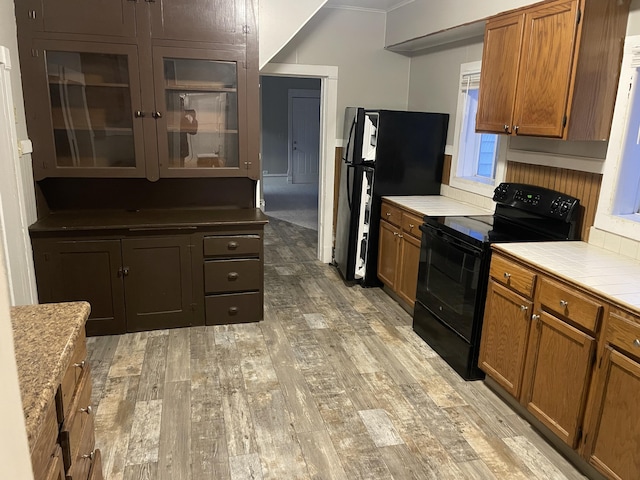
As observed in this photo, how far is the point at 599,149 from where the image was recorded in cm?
265

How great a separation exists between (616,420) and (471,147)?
2.65 meters

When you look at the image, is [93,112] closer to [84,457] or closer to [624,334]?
[84,457]

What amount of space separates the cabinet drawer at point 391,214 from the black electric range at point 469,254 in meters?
0.53

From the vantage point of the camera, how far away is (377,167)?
4121mm

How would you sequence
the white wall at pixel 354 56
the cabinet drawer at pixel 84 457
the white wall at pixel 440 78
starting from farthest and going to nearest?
the white wall at pixel 354 56, the white wall at pixel 440 78, the cabinet drawer at pixel 84 457

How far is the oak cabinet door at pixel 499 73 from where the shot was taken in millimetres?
2859

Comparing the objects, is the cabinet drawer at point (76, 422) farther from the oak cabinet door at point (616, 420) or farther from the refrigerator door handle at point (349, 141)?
the refrigerator door handle at point (349, 141)

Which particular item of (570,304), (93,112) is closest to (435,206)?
(570,304)

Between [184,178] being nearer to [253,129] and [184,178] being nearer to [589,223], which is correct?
[253,129]

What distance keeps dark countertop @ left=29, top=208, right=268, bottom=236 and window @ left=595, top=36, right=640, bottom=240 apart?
2113mm

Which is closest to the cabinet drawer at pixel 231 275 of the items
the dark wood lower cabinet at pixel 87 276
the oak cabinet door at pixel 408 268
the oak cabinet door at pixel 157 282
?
the oak cabinet door at pixel 157 282

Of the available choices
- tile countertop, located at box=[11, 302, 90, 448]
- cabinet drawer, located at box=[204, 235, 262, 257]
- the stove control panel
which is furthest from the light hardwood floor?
the stove control panel

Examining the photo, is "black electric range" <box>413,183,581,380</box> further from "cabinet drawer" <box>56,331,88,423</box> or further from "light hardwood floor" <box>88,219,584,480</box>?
"cabinet drawer" <box>56,331,88,423</box>

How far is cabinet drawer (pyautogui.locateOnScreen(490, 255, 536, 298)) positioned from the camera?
2.38 m
